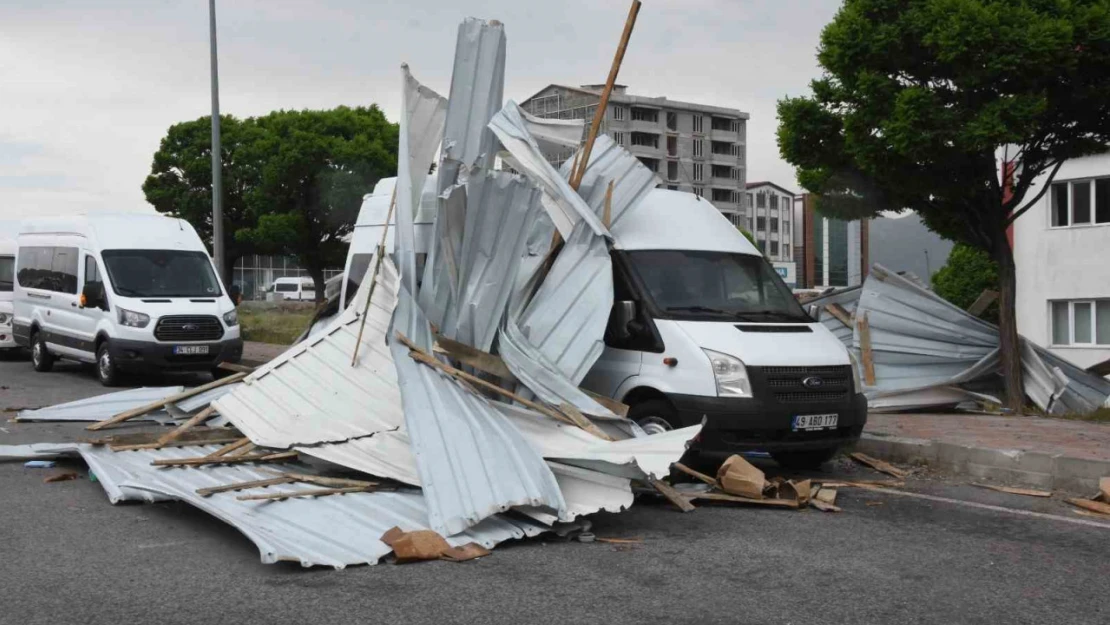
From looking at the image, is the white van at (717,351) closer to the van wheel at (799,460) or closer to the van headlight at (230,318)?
the van wheel at (799,460)

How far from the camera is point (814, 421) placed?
28.7 ft

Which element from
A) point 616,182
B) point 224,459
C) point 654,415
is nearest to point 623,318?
point 654,415

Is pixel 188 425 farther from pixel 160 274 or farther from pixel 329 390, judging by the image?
pixel 160 274

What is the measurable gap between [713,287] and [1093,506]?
3.33m

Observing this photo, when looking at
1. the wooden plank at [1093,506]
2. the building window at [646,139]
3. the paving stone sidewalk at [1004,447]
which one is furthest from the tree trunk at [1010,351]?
the building window at [646,139]

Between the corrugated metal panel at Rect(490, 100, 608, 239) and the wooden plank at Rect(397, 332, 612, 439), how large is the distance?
5.55 ft

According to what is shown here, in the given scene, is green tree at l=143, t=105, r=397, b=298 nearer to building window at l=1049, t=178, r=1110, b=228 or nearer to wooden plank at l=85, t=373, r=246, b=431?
building window at l=1049, t=178, r=1110, b=228

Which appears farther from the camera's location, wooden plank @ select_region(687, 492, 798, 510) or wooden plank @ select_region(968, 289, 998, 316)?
wooden plank @ select_region(968, 289, 998, 316)

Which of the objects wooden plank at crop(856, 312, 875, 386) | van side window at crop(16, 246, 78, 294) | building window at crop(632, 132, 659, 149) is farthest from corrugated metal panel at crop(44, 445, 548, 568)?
building window at crop(632, 132, 659, 149)

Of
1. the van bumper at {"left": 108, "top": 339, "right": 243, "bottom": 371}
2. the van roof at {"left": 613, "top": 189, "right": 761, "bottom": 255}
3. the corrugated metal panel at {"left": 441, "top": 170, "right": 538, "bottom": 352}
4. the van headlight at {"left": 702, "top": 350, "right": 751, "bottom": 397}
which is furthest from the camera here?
the van bumper at {"left": 108, "top": 339, "right": 243, "bottom": 371}

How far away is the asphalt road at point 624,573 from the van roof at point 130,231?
9.76 metres

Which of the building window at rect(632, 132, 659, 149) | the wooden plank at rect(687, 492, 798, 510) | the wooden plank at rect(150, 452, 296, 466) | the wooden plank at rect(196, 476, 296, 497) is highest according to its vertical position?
the building window at rect(632, 132, 659, 149)

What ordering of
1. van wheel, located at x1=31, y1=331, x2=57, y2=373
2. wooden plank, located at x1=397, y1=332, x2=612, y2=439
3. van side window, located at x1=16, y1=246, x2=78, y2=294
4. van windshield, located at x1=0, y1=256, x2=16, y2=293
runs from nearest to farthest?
wooden plank, located at x1=397, y1=332, x2=612, y2=439 < van side window, located at x1=16, y1=246, x2=78, y2=294 < van wheel, located at x1=31, y1=331, x2=57, y2=373 < van windshield, located at x1=0, y1=256, x2=16, y2=293

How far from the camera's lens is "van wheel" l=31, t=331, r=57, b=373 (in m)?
18.8
